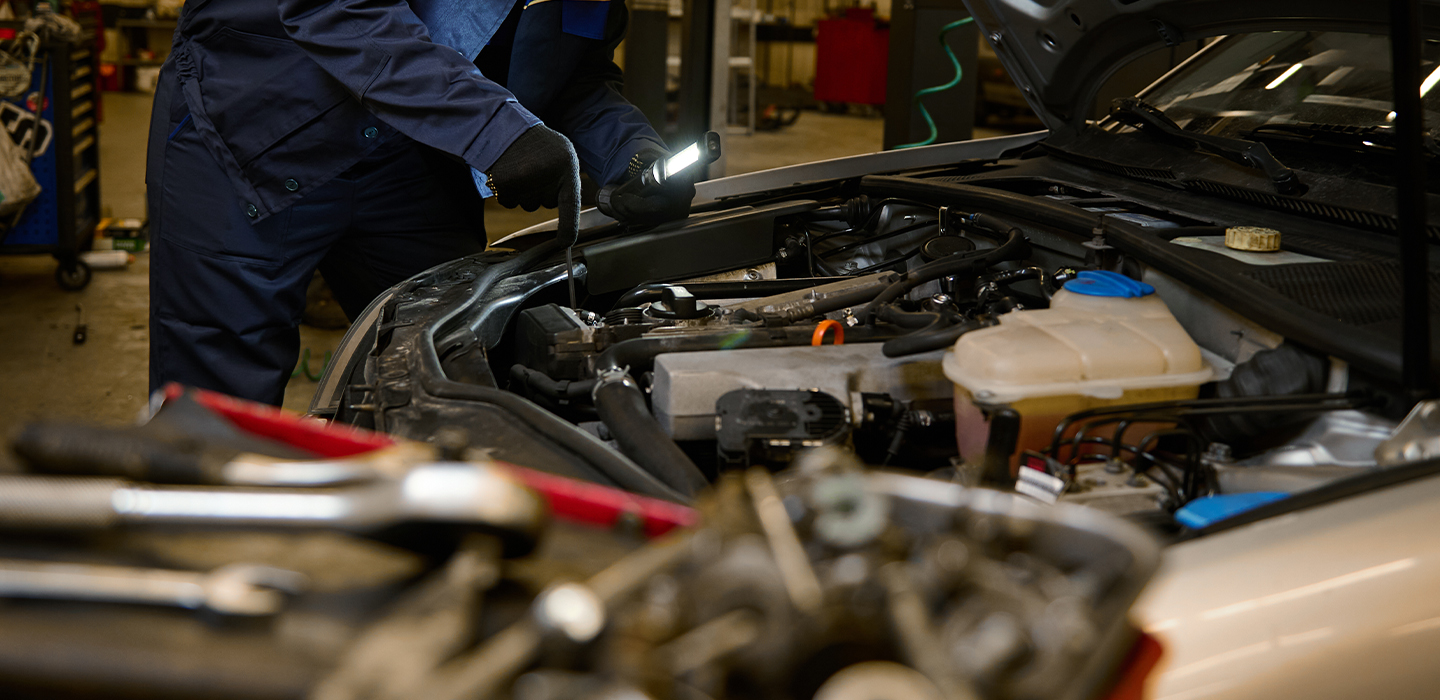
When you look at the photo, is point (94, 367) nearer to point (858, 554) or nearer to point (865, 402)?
point (865, 402)

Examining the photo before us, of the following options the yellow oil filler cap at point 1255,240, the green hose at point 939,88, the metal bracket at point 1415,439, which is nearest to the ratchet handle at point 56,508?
the metal bracket at point 1415,439

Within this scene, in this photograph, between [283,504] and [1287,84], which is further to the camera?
[1287,84]

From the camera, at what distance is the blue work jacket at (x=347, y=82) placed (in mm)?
1624

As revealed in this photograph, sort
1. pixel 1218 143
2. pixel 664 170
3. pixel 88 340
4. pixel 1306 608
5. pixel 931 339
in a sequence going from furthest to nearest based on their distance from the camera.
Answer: pixel 88 340 → pixel 664 170 → pixel 1218 143 → pixel 931 339 → pixel 1306 608

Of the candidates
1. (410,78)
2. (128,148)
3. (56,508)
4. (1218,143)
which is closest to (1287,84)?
(1218,143)

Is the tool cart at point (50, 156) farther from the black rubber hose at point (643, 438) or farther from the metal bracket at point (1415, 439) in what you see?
the metal bracket at point (1415, 439)

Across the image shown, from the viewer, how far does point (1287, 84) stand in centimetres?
170

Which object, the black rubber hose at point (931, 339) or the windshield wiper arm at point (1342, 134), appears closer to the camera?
the black rubber hose at point (931, 339)

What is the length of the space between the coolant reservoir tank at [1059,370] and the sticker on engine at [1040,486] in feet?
0.32

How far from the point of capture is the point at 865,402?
1134 millimetres

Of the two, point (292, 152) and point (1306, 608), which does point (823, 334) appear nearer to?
point (1306, 608)

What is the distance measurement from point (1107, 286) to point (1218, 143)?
59 cm

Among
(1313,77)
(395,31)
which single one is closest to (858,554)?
(395,31)

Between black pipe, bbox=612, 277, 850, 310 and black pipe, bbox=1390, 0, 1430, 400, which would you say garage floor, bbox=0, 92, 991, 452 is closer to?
black pipe, bbox=612, 277, 850, 310
